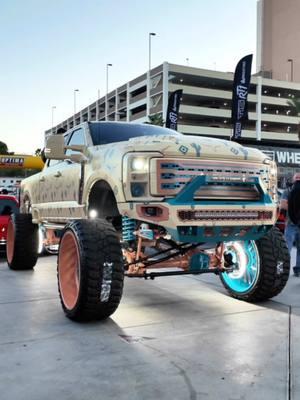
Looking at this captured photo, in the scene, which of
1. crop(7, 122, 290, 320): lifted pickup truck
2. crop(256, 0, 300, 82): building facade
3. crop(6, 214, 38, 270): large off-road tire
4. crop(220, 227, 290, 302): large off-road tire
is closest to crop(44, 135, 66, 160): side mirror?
crop(7, 122, 290, 320): lifted pickup truck

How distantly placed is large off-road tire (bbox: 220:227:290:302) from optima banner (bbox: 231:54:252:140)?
2227cm

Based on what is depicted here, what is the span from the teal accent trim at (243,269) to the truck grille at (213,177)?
109 cm

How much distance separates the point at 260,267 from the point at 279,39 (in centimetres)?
11458

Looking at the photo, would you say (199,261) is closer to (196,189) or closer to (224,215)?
(224,215)

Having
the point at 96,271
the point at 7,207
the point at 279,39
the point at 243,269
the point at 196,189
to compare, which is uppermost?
the point at 279,39

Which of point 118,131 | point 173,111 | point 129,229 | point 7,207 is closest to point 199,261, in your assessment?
point 129,229

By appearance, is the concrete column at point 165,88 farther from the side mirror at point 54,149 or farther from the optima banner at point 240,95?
the side mirror at point 54,149

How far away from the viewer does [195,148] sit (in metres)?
4.71

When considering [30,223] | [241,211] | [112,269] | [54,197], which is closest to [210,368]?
[112,269]

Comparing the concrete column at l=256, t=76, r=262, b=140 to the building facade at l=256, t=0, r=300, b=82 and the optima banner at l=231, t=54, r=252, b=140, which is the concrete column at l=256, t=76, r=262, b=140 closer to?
the building facade at l=256, t=0, r=300, b=82

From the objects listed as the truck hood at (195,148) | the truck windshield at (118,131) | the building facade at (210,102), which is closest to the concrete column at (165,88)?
the building facade at (210,102)

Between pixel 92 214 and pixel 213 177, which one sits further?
pixel 92 214

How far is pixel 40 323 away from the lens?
4.86m

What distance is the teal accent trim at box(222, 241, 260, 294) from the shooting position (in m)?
5.79
